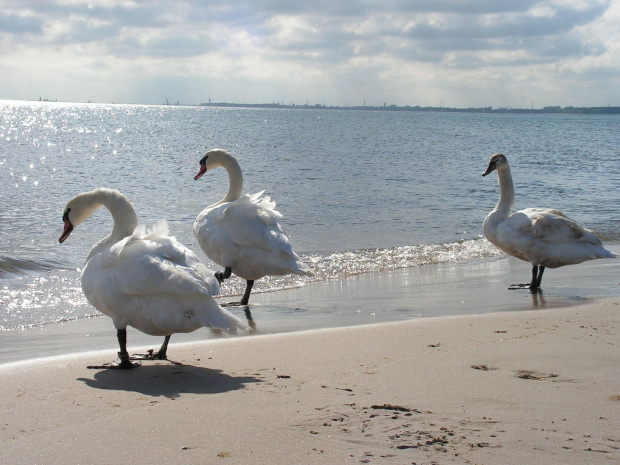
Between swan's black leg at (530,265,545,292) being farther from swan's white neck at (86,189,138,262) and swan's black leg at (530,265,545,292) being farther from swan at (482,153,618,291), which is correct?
swan's white neck at (86,189,138,262)

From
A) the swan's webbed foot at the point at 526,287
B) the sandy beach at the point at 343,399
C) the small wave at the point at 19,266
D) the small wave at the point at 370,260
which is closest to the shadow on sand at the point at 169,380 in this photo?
the sandy beach at the point at 343,399

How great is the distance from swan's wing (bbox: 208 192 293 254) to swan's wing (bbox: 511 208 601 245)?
312cm

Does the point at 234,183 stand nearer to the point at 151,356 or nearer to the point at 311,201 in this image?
the point at 151,356

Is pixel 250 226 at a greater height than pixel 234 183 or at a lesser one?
lesser

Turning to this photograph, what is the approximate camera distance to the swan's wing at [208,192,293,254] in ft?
26.3

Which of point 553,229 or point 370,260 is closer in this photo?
point 553,229

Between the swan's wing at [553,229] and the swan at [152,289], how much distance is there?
5274mm

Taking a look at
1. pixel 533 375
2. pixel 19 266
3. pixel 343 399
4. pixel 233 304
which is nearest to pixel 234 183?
pixel 233 304

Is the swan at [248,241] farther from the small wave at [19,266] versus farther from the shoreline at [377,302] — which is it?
the small wave at [19,266]

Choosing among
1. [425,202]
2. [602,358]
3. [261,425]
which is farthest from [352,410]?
[425,202]

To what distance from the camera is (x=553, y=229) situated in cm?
916

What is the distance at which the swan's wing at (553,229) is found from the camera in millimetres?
9141

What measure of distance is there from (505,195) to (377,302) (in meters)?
3.06

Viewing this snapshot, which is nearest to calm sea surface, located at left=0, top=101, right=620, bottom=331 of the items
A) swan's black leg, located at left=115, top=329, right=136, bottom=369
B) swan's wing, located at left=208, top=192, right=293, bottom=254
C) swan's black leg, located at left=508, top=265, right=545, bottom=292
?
swan's wing, located at left=208, top=192, right=293, bottom=254
